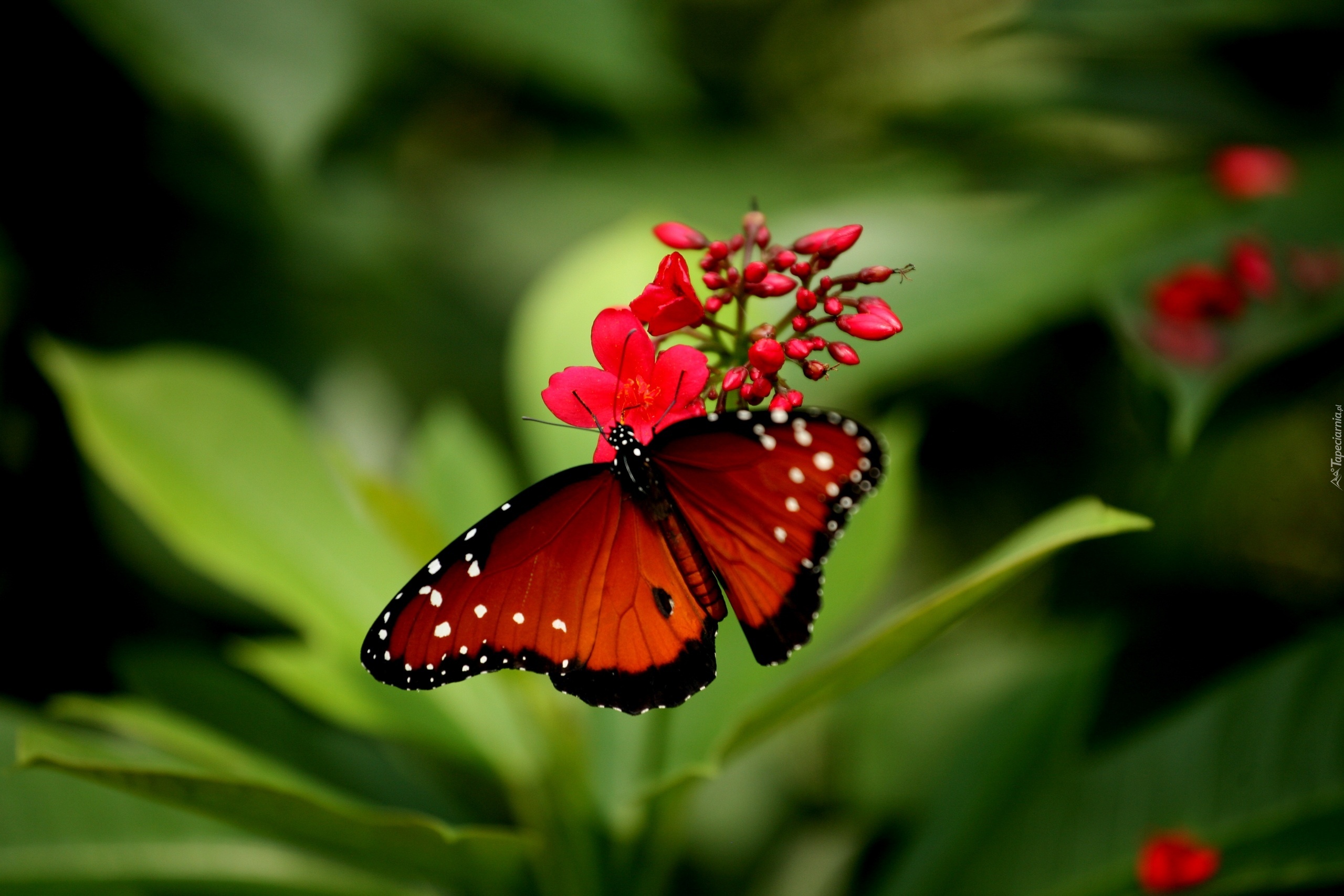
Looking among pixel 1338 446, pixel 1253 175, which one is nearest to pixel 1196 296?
Result: pixel 1338 446

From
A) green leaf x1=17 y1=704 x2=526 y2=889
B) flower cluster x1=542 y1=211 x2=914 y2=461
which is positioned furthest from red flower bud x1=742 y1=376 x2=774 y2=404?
green leaf x1=17 y1=704 x2=526 y2=889

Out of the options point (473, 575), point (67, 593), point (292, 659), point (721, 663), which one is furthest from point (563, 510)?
point (67, 593)

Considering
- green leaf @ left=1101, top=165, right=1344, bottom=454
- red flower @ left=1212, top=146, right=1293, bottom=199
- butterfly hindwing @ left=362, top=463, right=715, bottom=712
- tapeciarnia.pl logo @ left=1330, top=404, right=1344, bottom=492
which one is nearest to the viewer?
butterfly hindwing @ left=362, top=463, right=715, bottom=712

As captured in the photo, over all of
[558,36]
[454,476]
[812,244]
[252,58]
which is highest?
[558,36]

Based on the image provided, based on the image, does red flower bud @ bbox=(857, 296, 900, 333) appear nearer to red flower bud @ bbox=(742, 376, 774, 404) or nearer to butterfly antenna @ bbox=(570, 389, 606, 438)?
red flower bud @ bbox=(742, 376, 774, 404)

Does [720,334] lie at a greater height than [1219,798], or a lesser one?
greater

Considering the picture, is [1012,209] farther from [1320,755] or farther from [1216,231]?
→ [1320,755]

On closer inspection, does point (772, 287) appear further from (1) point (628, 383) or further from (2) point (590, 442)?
(2) point (590, 442)
